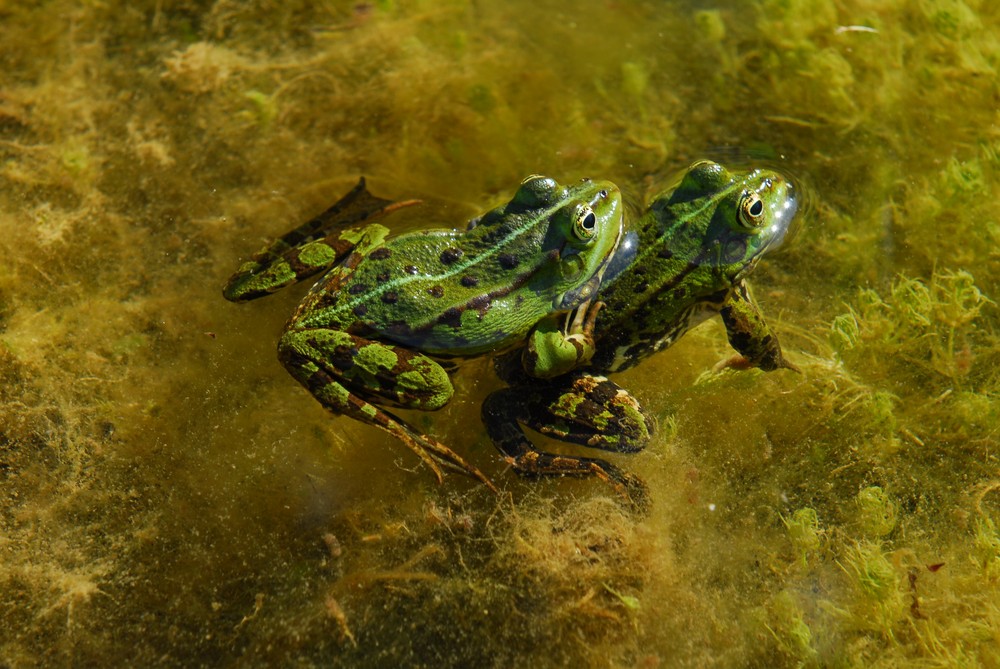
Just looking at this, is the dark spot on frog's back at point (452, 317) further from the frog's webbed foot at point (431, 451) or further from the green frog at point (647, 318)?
the frog's webbed foot at point (431, 451)

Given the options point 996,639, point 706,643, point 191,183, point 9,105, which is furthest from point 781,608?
point 9,105

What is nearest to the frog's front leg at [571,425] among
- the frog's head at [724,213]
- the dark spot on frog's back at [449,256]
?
the dark spot on frog's back at [449,256]

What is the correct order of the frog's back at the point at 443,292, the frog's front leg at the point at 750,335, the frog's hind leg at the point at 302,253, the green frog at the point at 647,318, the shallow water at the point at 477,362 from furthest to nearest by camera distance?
the frog's hind leg at the point at 302,253 < the frog's front leg at the point at 750,335 < the green frog at the point at 647,318 < the frog's back at the point at 443,292 < the shallow water at the point at 477,362

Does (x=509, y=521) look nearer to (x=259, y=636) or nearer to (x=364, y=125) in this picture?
(x=259, y=636)

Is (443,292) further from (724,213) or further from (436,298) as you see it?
(724,213)

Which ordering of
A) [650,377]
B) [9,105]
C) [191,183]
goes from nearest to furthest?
[650,377] < [191,183] < [9,105]

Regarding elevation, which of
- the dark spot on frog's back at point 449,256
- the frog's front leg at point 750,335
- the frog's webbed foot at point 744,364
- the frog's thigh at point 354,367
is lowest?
the frog's webbed foot at point 744,364

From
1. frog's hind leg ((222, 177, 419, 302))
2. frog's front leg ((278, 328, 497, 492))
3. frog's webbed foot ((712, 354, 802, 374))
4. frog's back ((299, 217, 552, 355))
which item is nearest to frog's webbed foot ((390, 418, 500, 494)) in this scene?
frog's front leg ((278, 328, 497, 492))
